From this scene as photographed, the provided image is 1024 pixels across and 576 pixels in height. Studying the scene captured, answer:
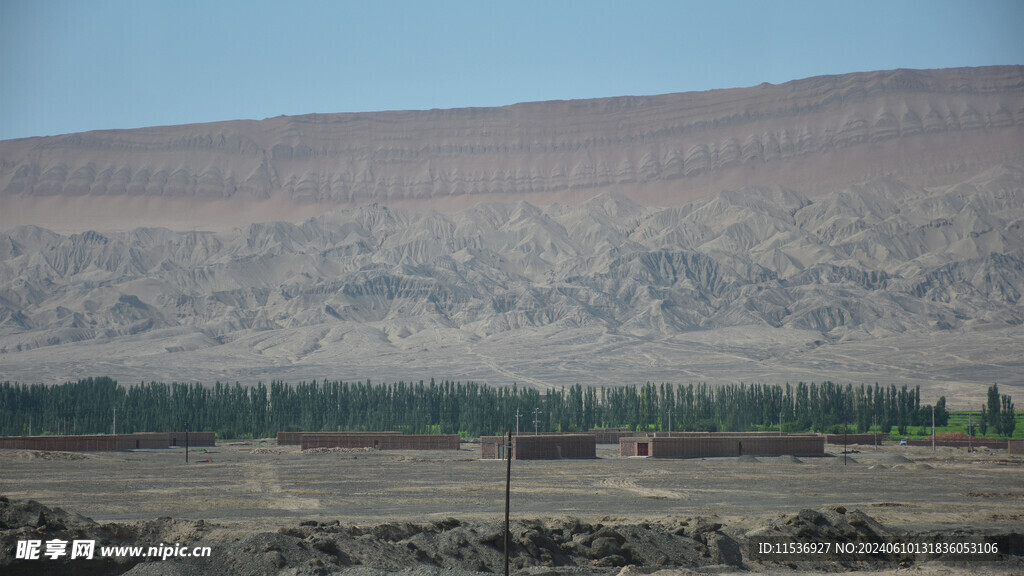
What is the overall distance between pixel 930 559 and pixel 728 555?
21.3ft

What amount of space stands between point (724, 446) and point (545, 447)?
16035 mm

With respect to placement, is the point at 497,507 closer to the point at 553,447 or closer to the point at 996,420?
the point at 553,447

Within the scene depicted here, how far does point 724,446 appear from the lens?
4173 inches

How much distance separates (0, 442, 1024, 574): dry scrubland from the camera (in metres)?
37.7

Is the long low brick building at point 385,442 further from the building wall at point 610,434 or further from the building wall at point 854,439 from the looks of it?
the building wall at point 854,439

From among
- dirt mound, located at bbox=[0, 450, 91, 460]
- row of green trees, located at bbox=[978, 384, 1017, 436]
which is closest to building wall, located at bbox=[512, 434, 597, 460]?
dirt mound, located at bbox=[0, 450, 91, 460]

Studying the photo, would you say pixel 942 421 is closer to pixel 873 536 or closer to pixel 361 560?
pixel 873 536

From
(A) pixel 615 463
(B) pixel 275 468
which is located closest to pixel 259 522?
(B) pixel 275 468

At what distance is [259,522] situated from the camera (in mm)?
49688

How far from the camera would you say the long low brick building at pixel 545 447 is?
100938 millimetres

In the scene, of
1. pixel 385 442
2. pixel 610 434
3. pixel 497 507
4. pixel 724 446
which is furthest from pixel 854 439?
pixel 497 507

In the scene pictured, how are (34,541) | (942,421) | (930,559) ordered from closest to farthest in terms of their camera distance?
(34,541) < (930,559) < (942,421)

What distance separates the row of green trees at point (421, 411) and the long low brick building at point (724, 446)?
101 ft

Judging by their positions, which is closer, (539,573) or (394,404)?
(539,573)
